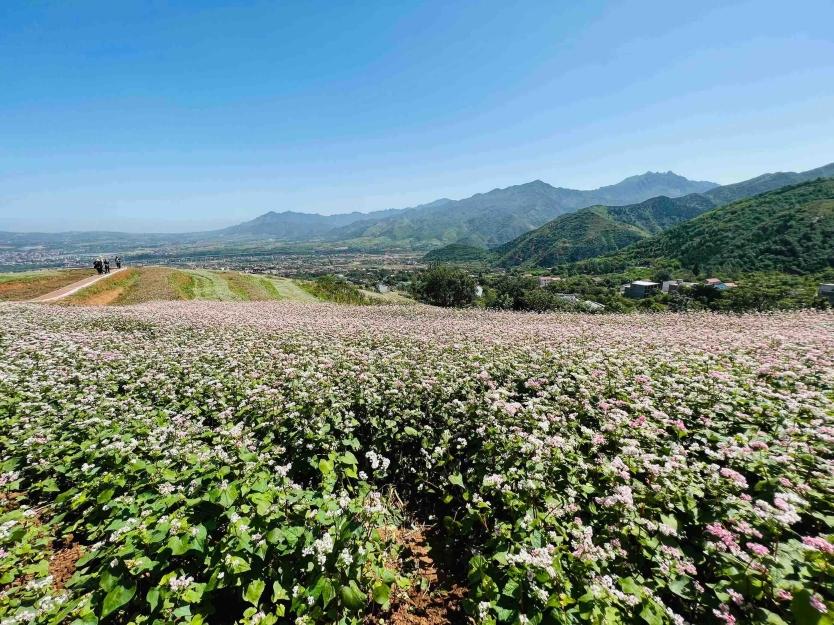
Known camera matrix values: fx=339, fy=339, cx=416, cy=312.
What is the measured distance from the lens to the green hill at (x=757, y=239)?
110812mm

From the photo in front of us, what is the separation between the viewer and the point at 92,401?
7.37 m

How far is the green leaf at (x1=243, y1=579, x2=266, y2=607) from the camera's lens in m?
3.09

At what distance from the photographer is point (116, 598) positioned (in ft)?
10.2

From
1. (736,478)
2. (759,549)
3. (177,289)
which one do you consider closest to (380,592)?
(759,549)

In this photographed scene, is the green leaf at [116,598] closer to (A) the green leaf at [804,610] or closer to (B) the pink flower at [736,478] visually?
(A) the green leaf at [804,610]

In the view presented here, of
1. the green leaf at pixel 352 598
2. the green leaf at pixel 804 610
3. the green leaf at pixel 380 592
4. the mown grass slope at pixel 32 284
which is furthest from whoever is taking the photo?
the mown grass slope at pixel 32 284

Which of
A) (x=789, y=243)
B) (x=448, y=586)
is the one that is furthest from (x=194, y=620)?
(x=789, y=243)

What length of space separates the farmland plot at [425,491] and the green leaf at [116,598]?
4 cm

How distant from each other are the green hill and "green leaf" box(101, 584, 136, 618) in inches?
5993

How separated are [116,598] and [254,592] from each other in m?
1.24

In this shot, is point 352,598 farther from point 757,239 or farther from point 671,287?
point 757,239

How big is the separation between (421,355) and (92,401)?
7.71 meters

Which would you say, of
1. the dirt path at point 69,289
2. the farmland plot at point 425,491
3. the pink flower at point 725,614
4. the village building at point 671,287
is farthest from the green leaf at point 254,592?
the village building at point 671,287

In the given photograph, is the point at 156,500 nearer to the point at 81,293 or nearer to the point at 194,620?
the point at 194,620
